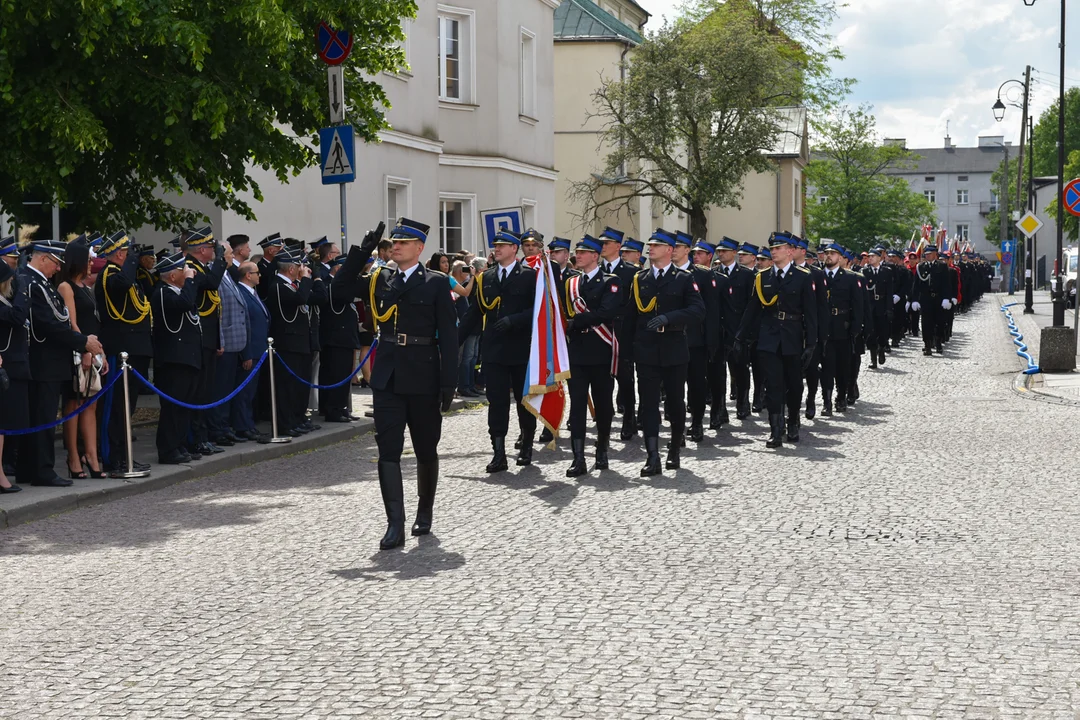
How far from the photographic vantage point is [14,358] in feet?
34.5

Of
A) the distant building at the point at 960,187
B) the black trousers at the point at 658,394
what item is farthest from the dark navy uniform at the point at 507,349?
the distant building at the point at 960,187

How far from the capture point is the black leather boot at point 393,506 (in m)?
8.69

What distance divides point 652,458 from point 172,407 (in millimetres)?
4156

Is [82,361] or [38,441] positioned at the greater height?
[82,361]

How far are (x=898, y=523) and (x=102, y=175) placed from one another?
9.94 m

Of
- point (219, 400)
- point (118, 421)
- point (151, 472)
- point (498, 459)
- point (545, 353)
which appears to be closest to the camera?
point (151, 472)

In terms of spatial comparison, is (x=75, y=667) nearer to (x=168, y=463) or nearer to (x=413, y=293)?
(x=413, y=293)

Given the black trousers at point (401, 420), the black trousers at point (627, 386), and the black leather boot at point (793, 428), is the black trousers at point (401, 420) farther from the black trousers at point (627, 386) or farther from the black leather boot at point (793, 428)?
the black leather boot at point (793, 428)

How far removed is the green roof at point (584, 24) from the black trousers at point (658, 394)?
36.1m

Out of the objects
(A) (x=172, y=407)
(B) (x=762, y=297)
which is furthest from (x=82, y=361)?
(B) (x=762, y=297)

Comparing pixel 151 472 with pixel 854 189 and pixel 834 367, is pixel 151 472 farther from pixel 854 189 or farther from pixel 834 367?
pixel 854 189

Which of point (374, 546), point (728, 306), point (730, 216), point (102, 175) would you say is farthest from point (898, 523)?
point (730, 216)

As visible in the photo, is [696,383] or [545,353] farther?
[696,383]

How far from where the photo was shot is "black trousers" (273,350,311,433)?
14328mm
